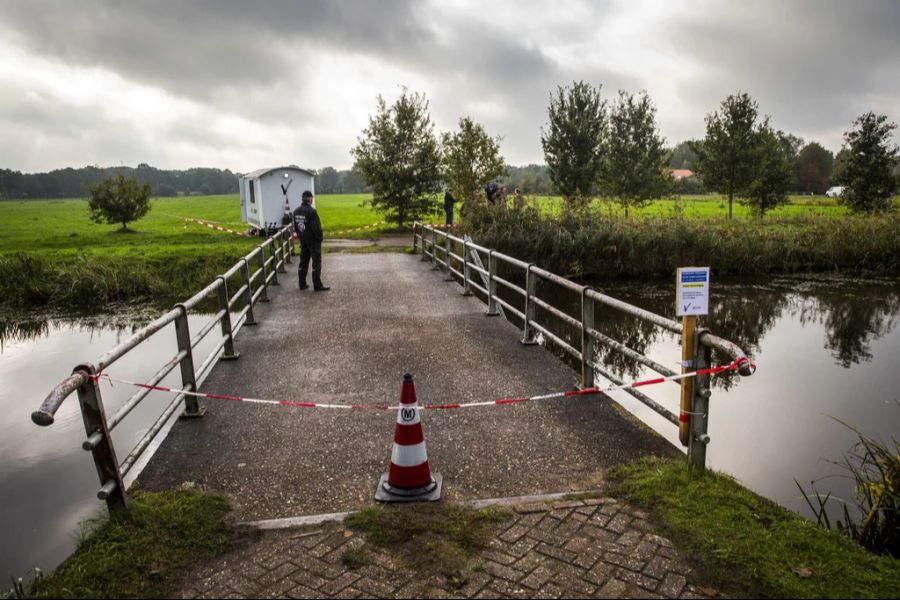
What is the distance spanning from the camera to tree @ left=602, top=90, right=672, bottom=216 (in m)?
34.3

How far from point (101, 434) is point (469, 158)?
28.1m

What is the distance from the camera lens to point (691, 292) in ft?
13.9

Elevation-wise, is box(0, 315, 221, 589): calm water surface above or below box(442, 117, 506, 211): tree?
below

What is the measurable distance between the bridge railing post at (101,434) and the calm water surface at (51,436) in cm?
99

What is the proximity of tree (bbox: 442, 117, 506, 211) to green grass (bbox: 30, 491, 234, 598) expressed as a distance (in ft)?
88.7

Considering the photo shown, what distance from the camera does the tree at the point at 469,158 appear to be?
3022 centimetres

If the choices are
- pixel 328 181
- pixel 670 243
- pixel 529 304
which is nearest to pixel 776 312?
pixel 670 243

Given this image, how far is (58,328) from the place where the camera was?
577 inches

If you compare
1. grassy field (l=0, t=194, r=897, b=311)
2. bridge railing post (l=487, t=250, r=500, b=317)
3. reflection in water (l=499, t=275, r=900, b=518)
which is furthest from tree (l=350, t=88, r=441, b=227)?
bridge railing post (l=487, t=250, r=500, b=317)

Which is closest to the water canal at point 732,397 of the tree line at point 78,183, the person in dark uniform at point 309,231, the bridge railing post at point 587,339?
the bridge railing post at point 587,339

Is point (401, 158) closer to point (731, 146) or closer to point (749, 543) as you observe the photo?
point (731, 146)

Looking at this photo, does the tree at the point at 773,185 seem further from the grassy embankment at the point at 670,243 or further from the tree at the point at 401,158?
the tree at the point at 401,158

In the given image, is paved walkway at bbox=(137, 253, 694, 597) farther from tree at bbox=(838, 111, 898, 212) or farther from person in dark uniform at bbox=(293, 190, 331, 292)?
tree at bbox=(838, 111, 898, 212)

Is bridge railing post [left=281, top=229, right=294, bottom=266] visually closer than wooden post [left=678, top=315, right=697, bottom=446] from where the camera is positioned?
No
